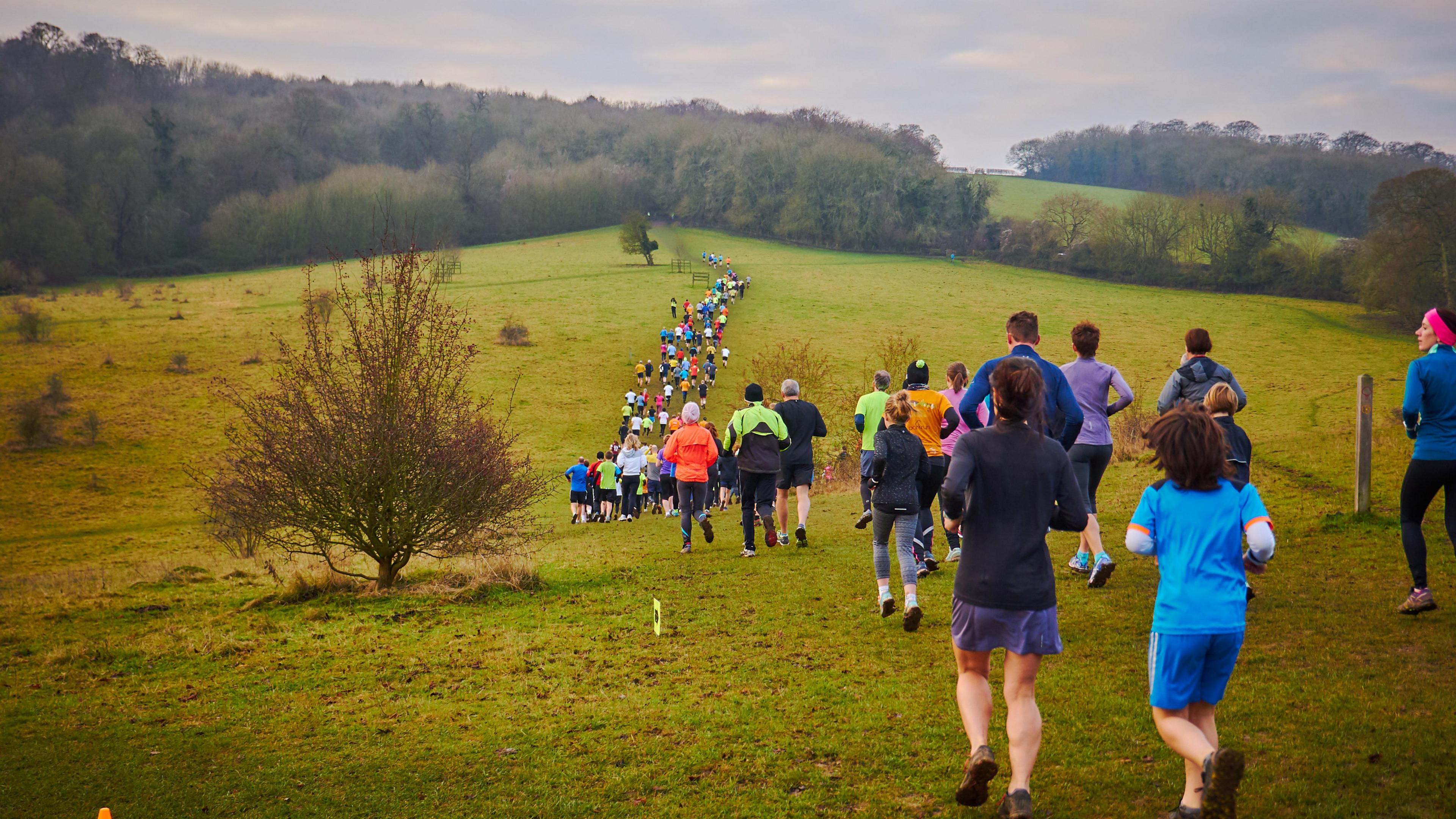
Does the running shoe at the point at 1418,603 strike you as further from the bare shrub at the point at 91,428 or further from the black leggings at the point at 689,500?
the bare shrub at the point at 91,428

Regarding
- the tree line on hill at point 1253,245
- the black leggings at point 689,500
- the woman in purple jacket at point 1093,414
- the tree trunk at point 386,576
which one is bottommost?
the tree trunk at point 386,576

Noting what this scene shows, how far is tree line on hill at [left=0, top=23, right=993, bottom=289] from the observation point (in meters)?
80.2

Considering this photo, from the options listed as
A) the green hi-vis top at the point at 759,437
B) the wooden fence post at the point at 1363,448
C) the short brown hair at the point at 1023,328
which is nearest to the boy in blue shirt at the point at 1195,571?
the short brown hair at the point at 1023,328

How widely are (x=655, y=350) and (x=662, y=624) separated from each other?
4282cm

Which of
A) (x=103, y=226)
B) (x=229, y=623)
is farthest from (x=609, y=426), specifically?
(x=103, y=226)

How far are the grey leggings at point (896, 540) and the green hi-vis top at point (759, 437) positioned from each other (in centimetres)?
342

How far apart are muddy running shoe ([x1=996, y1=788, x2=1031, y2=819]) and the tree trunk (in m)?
9.71

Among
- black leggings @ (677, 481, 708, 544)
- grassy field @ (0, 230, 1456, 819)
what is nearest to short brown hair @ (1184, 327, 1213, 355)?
grassy field @ (0, 230, 1456, 819)

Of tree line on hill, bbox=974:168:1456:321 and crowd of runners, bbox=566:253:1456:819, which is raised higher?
tree line on hill, bbox=974:168:1456:321

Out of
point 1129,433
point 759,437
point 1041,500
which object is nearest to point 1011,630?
point 1041,500

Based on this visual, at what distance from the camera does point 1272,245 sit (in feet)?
222

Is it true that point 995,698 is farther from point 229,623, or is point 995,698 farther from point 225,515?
point 225,515

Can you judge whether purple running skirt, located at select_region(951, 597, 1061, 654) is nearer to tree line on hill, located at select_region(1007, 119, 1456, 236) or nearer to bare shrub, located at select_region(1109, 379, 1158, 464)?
bare shrub, located at select_region(1109, 379, 1158, 464)

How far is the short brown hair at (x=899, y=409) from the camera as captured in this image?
772 centimetres
